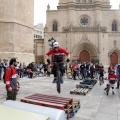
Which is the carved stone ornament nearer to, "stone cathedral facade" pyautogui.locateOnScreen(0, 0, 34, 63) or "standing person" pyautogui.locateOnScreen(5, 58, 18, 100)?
"stone cathedral facade" pyautogui.locateOnScreen(0, 0, 34, 63)

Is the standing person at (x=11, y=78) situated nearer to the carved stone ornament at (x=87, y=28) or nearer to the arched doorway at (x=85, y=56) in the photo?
the carved stone ornament at (x=87, y=28)

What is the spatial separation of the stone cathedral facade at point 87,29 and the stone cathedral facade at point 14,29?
674 inches

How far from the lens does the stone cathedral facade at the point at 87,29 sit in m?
35.5

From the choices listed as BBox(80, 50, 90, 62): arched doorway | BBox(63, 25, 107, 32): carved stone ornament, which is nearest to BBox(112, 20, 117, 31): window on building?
BBox(63, 25, 107, 32): carved stone ornament

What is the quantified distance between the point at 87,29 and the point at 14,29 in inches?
822

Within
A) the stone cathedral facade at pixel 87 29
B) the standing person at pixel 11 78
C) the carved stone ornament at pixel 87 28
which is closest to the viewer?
the standing person at pixel 11 78

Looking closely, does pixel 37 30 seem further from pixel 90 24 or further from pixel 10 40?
pixel 10 40

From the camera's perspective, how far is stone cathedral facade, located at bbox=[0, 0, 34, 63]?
57.0 feet

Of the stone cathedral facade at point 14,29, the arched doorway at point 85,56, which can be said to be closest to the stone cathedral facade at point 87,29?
the arched doorway at point 85,56

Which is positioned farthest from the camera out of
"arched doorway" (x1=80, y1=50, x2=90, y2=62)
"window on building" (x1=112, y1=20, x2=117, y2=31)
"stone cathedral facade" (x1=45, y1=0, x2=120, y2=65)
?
"arched doorway" (x1=80, y1=50, x2=90, y2=62)

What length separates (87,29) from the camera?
35.9 meters

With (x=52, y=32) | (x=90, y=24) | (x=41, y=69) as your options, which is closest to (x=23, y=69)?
(x=41, y=69)

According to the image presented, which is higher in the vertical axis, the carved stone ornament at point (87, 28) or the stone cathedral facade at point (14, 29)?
the carved stone ornament at point (87, 28)

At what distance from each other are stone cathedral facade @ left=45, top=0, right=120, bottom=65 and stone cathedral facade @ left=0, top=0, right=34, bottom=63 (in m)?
17.1
